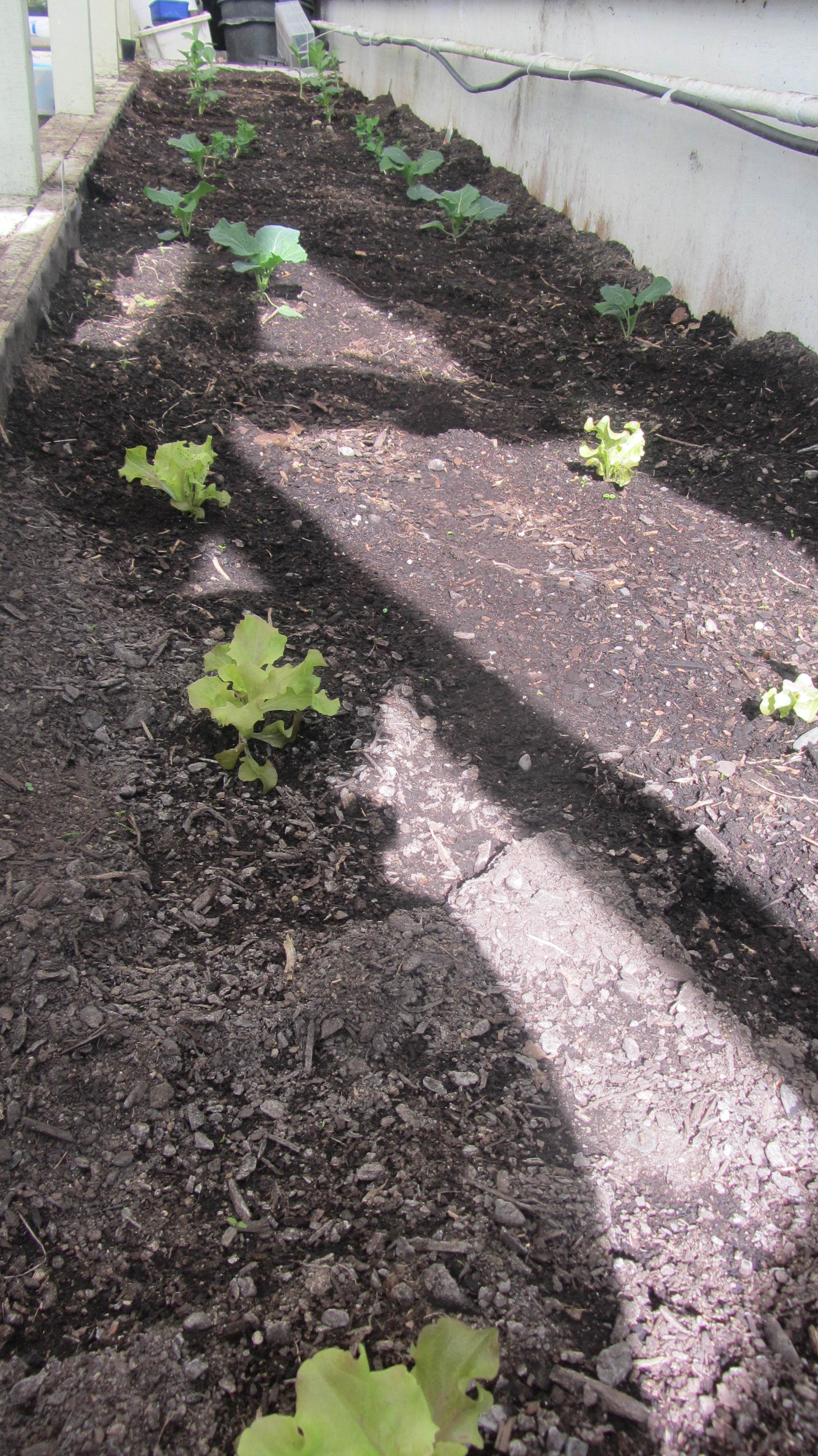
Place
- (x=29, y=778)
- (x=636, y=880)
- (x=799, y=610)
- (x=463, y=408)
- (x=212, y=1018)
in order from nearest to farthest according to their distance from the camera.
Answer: (x=212, y=1018), (x=636, y=880), (x=29, y=778), (x=799, y=610), (x=463, y=408)

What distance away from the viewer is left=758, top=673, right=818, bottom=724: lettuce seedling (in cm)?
196

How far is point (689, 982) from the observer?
4.87 feet

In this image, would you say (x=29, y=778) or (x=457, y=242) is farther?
(x=457, y=242)

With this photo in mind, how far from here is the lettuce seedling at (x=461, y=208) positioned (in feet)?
15.5

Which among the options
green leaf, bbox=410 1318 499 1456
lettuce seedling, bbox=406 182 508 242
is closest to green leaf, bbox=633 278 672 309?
lettuce seedling, bbox=406 182 508 242

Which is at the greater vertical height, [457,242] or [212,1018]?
[457,242]

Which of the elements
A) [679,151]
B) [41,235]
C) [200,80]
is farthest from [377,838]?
[200,80]

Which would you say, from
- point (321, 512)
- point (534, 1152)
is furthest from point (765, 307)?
point (534, 1152)

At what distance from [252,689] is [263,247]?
8.96 ft

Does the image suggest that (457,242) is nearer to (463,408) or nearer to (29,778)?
(463,408)

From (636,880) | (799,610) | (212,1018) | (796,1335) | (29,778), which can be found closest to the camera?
(796,1335)

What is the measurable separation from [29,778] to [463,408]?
2251mm

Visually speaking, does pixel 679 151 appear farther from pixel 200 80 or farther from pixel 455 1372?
pixel 200 80

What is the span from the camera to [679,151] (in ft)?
12.3
